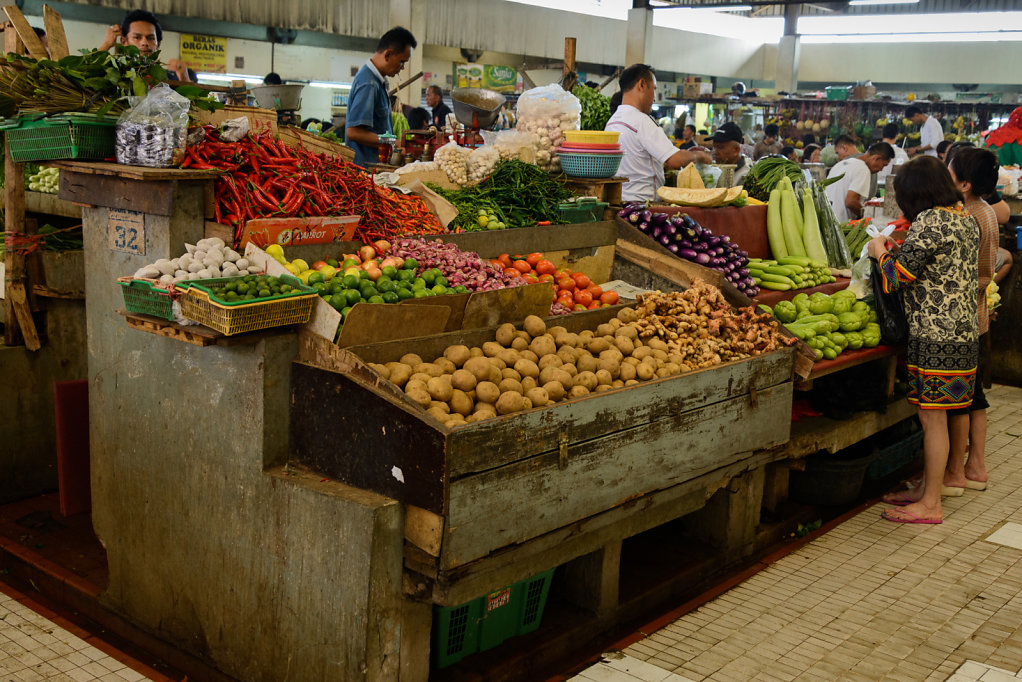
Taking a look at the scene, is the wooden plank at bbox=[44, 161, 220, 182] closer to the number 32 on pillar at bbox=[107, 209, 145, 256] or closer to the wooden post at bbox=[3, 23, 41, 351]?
the number 32 on pillar at bbox=[107, 209, 145, 256]

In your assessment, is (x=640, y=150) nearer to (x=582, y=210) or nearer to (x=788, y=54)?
(x=582, y=210)

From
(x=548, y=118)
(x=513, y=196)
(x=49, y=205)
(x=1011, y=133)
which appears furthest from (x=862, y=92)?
(x=49, y=205)

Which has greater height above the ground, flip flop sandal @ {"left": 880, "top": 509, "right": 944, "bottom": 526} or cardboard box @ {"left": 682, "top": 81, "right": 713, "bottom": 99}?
cardboard box @ {"left": 682, "top": 81, "right": 713, "bottom": 99}

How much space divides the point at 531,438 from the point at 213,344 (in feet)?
3.67

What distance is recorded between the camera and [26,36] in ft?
13.3

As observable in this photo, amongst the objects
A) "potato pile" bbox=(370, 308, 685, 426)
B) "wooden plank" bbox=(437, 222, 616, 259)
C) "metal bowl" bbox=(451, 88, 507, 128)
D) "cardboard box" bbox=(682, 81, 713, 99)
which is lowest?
"potato pile" bbox=(370, 308, 685, 426)

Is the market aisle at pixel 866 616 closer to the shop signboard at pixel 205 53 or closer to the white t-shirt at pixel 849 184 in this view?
the white t-shirt at pixel 849 184

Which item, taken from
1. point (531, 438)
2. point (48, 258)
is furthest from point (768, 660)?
point (48, 258)

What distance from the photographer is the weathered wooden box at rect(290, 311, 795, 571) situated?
9.29 ft

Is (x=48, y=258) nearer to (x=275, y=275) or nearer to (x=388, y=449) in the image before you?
(x=275, y=275)

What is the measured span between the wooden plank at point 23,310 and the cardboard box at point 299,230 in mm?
1901

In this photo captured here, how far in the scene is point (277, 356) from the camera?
10.4 ft

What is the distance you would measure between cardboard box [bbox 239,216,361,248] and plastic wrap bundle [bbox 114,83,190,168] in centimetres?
42

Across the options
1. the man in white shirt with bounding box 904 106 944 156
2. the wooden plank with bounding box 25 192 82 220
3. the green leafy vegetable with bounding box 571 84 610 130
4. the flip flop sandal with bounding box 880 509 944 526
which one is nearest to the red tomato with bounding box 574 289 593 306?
the flip flop sandal with bounding box 880 509 944 526
